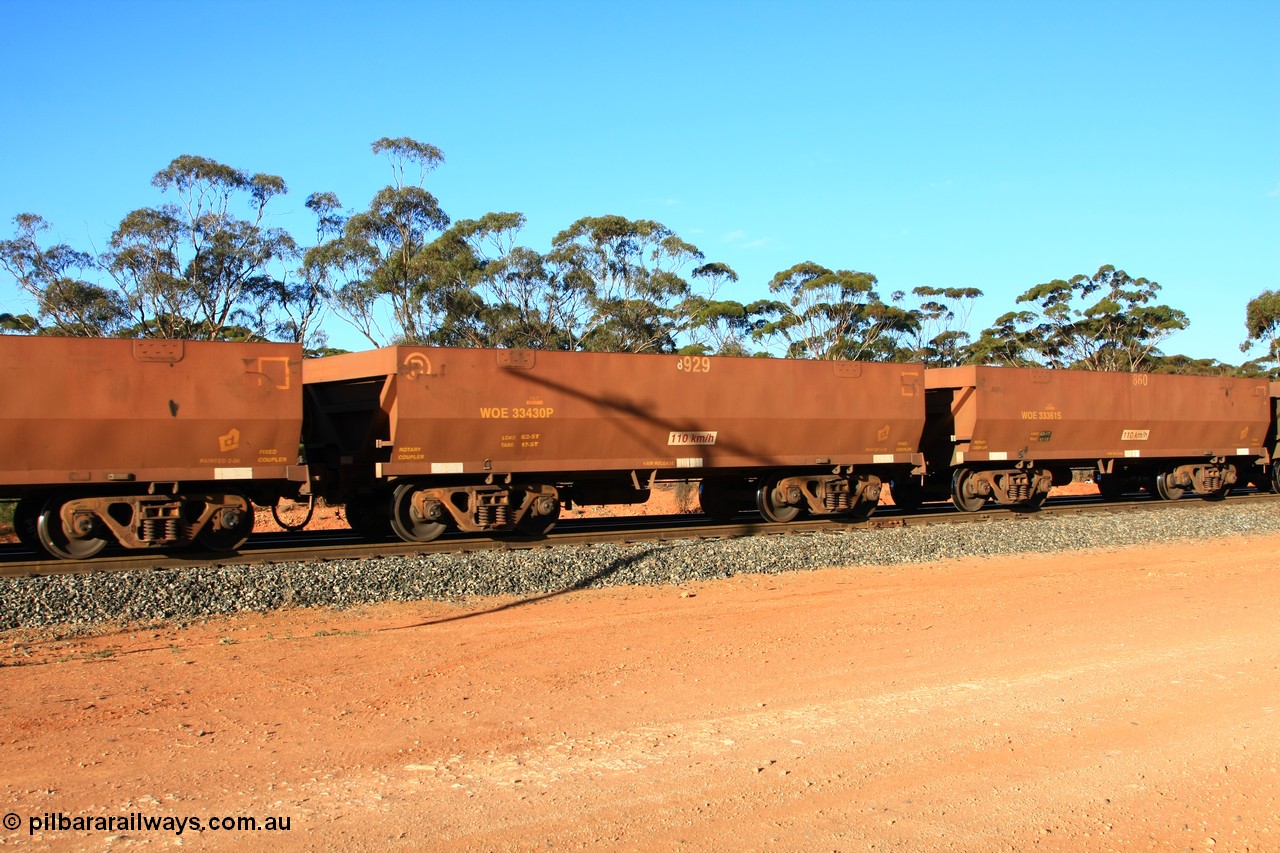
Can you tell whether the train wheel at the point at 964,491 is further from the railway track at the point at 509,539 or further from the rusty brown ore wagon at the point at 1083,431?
the railway track at the point at 509,539

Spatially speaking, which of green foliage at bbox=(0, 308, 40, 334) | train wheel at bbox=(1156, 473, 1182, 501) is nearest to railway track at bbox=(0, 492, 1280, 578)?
train wheel at bbox=(1156, 473, 1182, 501)

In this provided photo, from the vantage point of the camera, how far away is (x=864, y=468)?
16.8 m

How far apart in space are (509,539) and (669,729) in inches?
329

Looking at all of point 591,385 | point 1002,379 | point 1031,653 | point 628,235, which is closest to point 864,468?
point 1002,379

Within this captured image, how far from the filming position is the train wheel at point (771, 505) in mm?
16094

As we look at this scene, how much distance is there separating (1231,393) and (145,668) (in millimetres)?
22342

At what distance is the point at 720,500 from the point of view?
16.5 meters

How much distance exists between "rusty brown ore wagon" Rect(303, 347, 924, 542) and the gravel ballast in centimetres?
168

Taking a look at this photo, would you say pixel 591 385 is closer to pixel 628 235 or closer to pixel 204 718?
pixel 204 718

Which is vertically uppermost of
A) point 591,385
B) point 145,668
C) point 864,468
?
point 591,385

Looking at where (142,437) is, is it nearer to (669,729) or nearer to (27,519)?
(27,519)

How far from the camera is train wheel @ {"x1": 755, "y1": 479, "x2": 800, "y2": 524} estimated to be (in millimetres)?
16094

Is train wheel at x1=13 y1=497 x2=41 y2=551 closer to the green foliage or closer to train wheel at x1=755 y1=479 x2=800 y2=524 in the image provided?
train wheel at x1=755 y1=479 x2=800 y2=524

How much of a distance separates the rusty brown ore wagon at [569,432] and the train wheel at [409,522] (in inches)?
0.8
